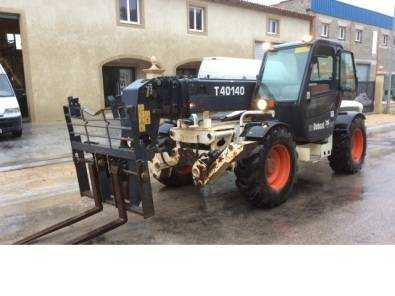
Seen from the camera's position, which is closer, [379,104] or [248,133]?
[248,133]

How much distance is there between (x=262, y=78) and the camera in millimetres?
6027

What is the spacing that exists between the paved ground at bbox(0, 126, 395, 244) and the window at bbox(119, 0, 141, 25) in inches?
409

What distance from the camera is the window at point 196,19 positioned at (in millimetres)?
17734

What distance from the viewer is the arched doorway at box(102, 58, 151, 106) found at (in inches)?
678

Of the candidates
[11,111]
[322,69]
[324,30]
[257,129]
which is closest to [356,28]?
[324,30]

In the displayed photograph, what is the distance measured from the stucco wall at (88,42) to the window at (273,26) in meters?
2.92

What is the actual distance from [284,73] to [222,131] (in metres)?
1.43

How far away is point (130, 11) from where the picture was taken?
15.9 metres

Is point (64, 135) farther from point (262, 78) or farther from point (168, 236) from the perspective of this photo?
point (168, 236)

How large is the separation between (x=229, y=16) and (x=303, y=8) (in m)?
7.59

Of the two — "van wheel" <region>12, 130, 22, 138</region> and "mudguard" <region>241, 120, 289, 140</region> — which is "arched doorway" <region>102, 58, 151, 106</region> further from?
"mudguard" <region>241, 120, 289, 140</region>

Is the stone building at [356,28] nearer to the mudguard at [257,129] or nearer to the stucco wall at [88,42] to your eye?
the stucco wall at [88,42]

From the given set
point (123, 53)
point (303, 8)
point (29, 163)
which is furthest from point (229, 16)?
point (29, 163)

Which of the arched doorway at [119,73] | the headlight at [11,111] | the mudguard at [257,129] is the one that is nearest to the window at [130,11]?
the arched doorway at [119,73]
